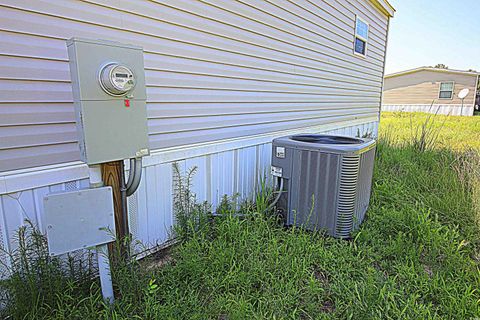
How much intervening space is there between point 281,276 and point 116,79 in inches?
64.3

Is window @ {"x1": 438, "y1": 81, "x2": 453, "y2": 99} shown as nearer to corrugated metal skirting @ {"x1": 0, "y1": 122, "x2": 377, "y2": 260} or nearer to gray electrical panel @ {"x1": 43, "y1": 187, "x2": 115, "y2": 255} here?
corrugated metal skirting @ {"x1": 0, "y1": 122, "x2": 377, "y2": 260}

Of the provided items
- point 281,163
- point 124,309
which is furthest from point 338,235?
point 124,309

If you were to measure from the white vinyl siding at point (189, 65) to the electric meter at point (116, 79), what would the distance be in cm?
47

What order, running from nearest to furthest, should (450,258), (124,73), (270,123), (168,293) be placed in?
(124,73) → (168,293) → (450,258) → (270,123)

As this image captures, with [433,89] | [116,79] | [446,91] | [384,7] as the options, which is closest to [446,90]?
[446,91]

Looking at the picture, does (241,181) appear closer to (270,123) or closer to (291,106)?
(270,123)

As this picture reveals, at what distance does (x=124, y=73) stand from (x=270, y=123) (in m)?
2.39

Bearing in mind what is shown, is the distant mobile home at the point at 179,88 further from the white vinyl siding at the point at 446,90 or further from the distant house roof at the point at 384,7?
the white vinyl siding at the point at 446,90

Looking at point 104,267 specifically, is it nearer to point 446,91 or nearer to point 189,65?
point 189,65

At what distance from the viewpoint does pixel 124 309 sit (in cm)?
175

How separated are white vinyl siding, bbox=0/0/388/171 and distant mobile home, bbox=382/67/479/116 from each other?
15782 mm

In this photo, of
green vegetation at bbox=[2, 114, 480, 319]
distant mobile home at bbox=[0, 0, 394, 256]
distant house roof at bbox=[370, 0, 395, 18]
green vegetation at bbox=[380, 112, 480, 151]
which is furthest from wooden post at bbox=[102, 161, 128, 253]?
distant house roof at bbox=[370, 0, 395, 18]

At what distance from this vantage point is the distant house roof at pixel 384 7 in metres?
6.23

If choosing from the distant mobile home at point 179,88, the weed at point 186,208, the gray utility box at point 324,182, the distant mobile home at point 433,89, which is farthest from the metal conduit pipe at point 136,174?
the distant mobile home at point 433,89
